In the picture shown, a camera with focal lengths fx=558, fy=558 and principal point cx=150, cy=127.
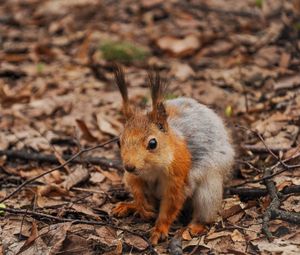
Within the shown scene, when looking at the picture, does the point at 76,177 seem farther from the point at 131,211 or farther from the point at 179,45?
the point at 179,45

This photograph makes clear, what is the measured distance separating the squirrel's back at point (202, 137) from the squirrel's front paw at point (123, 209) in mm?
713

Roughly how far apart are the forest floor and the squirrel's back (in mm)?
385

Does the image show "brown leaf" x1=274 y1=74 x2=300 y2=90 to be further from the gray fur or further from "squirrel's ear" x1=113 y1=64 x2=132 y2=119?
"squirrel's ear" x1=113 y1=64 x2=132 y2=119

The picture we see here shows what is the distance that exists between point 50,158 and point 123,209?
1361 millimetres

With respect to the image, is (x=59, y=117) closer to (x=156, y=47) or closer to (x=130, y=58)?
(x=130, y=58)

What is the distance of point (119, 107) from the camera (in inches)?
303

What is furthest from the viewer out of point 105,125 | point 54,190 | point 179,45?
point 179,45

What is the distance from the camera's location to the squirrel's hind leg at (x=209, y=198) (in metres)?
4.88

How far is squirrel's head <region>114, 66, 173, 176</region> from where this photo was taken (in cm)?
432

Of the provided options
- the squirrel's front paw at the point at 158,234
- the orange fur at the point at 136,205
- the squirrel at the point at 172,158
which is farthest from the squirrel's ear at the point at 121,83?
the squirrel's front paw at the point at 158,234

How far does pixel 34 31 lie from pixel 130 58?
2552 millimetres

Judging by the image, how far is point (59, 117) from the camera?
7516 millimetres

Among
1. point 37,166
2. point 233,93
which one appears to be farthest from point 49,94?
point 233,93

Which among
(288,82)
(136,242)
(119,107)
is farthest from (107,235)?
(288,82)
